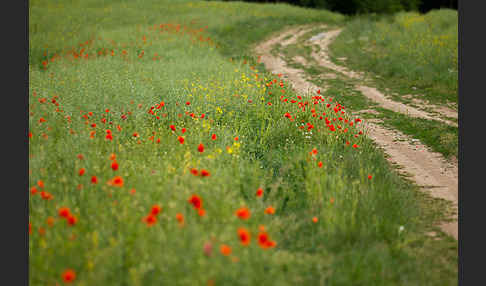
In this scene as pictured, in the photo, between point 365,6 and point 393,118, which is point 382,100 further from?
point 365,6

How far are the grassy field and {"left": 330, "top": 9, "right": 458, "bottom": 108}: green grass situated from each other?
514cm

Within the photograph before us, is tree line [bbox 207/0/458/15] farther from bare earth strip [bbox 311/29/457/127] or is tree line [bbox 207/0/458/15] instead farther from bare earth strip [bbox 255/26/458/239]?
bare earth strip [bbox 255/26/458/239]

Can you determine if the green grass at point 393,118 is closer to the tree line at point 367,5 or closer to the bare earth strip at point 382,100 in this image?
the bare earth strip at point 382,100

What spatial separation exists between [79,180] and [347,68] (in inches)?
489

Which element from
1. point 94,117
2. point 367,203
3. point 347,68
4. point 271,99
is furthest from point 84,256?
point 347,68

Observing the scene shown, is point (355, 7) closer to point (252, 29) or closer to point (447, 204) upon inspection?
point (252, 29)

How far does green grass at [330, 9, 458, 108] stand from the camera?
11156 mm

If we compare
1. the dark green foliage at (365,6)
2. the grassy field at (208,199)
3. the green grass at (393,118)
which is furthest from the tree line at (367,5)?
the grassy field at (208,199)

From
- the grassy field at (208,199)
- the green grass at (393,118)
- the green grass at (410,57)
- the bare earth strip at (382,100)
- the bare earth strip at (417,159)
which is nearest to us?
the grassy field at (208,199)

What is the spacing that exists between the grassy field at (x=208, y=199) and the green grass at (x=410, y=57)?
16.9 ft

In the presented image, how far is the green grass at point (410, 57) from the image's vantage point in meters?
11.2

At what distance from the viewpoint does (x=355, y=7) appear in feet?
133

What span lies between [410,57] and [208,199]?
1294cm

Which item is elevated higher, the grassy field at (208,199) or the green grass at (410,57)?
the green grass at (410,57)
